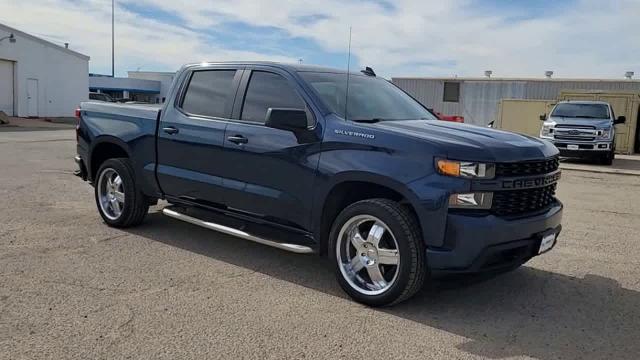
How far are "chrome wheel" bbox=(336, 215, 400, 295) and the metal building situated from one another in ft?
95.5

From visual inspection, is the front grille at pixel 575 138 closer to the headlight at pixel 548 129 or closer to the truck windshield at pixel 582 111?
the headlight at pixel 548 129

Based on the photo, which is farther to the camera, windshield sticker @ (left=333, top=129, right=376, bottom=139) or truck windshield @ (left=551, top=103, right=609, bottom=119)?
truck windshield @ (left=551, top=103, right=609, bottom=119)

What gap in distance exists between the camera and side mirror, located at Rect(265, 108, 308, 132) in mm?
4672

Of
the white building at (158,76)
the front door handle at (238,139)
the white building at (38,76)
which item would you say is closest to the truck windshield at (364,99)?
the front door handle at (238,139)

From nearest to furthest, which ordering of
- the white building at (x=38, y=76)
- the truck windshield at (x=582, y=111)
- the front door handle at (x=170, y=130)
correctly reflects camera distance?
the front door handle at (x=170, y=130), the truck windshield at (x=582, y=111), the white building at (x=38, y=76)

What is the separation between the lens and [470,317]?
4379mm

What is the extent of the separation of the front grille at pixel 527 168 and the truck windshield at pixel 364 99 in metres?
1.23

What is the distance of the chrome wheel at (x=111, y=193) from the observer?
262 inches

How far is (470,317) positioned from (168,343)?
7.23 feet

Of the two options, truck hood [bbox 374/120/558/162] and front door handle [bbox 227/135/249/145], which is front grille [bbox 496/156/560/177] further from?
front door handle [bbox 227/135/249/145]

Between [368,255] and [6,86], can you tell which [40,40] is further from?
[368,255]

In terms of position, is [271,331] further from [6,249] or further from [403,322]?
[6,249]

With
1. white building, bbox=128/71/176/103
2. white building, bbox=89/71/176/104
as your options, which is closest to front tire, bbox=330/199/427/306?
white building, bbox=89/71/176/104

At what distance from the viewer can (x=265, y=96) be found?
5.38m
